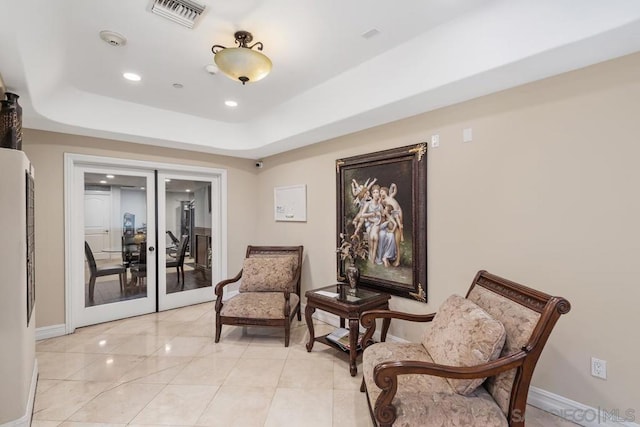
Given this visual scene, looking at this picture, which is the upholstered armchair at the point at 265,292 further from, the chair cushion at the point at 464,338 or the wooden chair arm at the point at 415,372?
the wooden chair arm at the point at 415,372

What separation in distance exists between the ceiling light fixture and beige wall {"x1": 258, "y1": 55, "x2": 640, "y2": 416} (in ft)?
5.19

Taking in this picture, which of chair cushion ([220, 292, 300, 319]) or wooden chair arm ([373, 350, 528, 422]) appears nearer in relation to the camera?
wooden chair arm ([373, 350, 528, 422])

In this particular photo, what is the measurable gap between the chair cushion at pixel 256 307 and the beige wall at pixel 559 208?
147cm

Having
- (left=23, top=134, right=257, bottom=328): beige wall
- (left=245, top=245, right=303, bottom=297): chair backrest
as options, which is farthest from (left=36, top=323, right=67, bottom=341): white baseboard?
(left=245, top=245, right=303, bottom=297): chair backrest

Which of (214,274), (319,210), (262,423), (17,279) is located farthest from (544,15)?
(214,274)

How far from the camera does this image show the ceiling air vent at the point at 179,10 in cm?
200

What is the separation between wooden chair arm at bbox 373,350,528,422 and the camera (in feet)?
4.92

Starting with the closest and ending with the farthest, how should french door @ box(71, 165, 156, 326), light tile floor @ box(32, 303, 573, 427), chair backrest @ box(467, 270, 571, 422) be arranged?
1. chair backrest @ box(467, 270, 571, 422)
2. light tile floor @ box(32, 303, 573, 427)
3. french door @ box(71, 165, 156, 326)

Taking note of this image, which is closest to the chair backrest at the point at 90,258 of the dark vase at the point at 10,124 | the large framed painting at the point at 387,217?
the dark vase at the point at 10,124

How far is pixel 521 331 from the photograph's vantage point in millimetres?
1595

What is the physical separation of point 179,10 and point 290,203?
2.78m

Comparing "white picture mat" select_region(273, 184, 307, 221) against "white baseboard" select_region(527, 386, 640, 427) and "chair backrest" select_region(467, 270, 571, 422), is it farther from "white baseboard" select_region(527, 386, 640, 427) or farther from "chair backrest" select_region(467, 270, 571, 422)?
"white baseboard" select_region(527, 386, 640, 427)

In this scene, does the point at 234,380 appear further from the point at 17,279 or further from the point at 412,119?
the point at 412,119

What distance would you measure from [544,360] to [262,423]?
2.08 metres
